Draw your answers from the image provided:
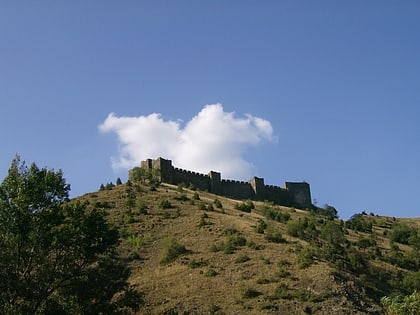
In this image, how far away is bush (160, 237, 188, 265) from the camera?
183 ft

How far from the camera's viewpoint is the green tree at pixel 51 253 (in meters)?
29.9

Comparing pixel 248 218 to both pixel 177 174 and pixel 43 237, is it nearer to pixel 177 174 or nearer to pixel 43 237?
pixel 177 174

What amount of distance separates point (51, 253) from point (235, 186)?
64488 mm

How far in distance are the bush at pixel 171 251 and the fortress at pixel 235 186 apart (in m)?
30.8

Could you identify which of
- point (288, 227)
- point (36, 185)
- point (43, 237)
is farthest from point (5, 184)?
point (288, 227)

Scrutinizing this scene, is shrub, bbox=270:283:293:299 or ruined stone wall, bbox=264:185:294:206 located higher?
ruined stone wall, bbox=264:185:294:206

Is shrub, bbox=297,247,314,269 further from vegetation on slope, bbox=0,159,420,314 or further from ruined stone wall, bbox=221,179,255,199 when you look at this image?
ruined stone wall, bbox=221,179,255,199

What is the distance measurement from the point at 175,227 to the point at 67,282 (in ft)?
110

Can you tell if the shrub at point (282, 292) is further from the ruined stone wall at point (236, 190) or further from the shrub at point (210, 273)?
the ruined stone wall at point (236, 190)

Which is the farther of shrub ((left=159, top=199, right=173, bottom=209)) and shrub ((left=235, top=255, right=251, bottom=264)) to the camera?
shrub ((left=159, top=199, right=173, bottom=209))

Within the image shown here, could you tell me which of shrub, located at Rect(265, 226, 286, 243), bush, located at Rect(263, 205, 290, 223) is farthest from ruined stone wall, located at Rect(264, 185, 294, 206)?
shrub, located at Rect(265, 226, 286, 243)

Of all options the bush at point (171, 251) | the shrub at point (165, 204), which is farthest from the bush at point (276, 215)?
the bush at point (171, 251)

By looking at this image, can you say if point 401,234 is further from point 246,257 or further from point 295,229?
point 246,257

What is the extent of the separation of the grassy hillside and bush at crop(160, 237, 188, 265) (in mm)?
88
